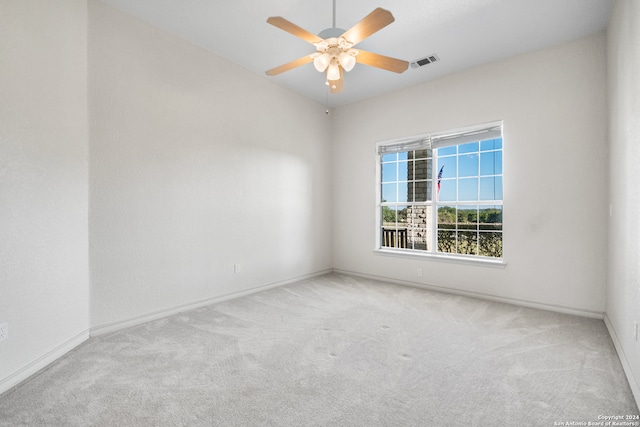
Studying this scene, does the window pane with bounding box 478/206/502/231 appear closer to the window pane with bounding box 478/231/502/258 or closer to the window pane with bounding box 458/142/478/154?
the window pane with bounding box 478/231/502/258

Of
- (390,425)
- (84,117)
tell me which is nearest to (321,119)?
(84,117)

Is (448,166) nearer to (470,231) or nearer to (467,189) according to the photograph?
(467,189)

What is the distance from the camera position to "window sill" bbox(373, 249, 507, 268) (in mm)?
Result: 3646

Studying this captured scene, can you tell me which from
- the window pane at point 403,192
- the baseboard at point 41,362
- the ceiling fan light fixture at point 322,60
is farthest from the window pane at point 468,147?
the baseboard at point 41,362

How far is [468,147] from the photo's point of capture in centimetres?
408

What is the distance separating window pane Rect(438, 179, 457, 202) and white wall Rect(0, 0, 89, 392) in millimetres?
4126

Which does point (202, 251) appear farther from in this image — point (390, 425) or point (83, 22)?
point (390, 425)

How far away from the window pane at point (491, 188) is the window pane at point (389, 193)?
124 centimetres

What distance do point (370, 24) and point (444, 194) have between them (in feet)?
9.42

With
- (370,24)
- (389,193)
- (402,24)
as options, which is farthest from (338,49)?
(389,193)

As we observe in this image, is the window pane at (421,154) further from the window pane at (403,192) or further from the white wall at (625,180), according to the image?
the white wall at (625,180)

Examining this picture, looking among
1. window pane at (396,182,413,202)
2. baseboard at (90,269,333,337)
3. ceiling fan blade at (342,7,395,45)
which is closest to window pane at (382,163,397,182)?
window pane at (396,182,413,202)

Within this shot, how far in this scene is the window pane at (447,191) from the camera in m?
4.17

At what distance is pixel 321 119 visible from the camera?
505cm
